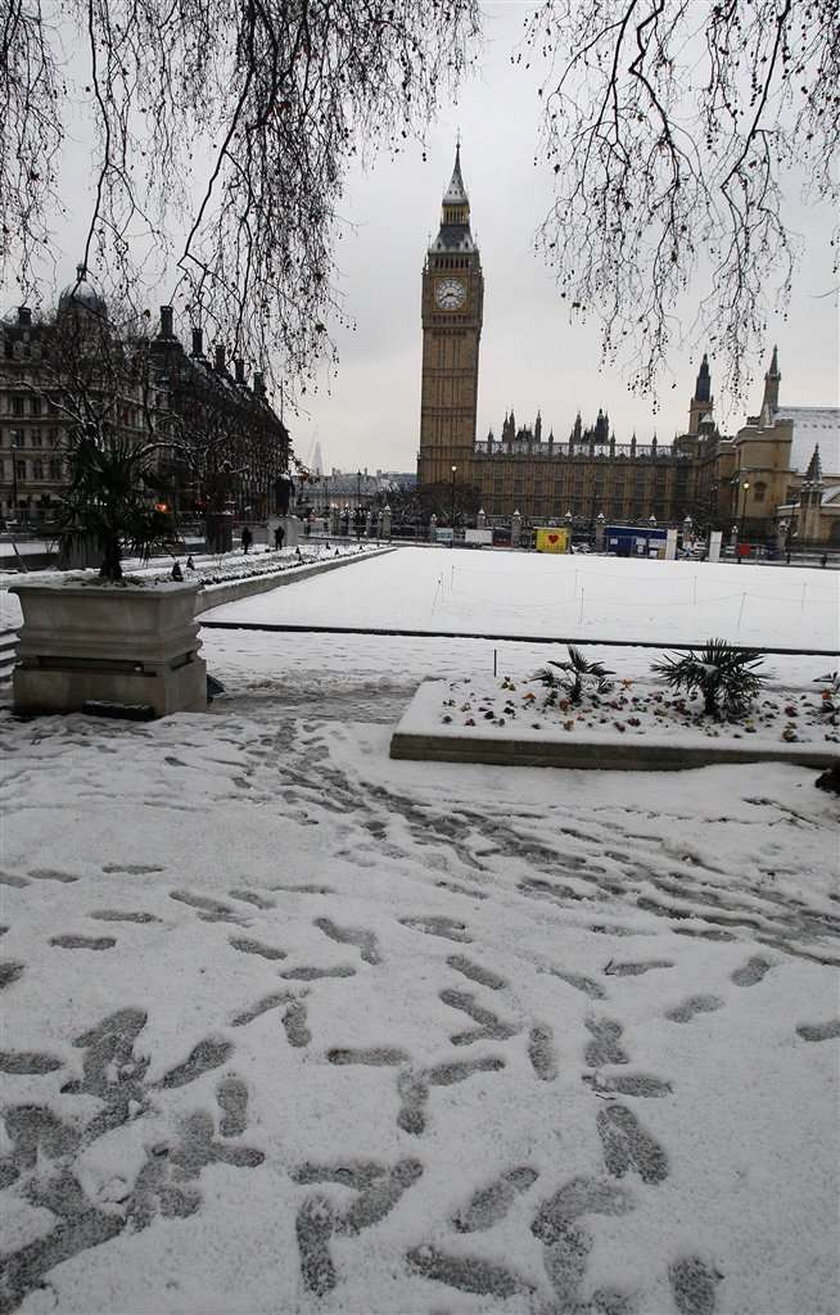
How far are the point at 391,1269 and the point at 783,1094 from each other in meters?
1.36

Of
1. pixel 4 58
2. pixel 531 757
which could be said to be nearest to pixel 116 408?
pixel 4 58

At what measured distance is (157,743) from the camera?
5766 millimetres

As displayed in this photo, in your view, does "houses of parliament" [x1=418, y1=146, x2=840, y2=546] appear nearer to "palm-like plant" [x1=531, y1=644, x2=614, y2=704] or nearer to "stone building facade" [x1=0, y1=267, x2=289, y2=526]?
"stone building facade" [x1=0, y1=267, x2=289, y2=526]

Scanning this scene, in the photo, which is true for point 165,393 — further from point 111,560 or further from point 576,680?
point 576,680

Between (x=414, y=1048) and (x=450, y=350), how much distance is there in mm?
125192

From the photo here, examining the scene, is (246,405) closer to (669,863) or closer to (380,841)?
(380,841)

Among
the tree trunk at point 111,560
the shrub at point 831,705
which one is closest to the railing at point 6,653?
the tree trunk at point 111,560

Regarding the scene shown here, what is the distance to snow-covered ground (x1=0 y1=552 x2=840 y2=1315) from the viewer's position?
1.85m

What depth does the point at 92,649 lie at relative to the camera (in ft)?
21.2

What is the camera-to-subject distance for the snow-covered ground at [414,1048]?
6.07 feet

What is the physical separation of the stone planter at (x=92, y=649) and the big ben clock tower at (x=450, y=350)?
109 meters

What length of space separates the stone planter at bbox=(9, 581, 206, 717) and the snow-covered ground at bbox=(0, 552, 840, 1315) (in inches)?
60.8

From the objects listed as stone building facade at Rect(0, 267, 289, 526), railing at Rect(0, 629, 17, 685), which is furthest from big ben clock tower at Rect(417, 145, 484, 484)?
railing at Rect(0, 629, 17, 685)

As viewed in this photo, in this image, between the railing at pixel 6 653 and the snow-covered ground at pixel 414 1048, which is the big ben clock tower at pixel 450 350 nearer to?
the railing at pixel 6 653
